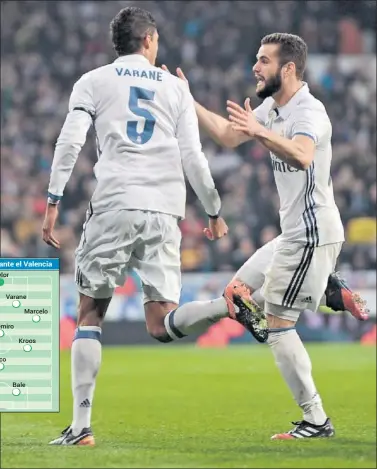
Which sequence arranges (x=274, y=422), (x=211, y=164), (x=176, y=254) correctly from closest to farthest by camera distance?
(x=176, y=254)
(x=274, y=422)
(x=211, y=164)

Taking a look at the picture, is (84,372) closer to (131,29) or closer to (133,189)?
(133,189)

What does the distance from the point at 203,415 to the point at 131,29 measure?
3.44 metres

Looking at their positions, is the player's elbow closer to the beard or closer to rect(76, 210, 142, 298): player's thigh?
the beard

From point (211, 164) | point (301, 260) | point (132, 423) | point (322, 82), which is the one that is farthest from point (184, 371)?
point (322, 82)

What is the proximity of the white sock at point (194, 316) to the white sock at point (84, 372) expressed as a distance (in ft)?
1.30

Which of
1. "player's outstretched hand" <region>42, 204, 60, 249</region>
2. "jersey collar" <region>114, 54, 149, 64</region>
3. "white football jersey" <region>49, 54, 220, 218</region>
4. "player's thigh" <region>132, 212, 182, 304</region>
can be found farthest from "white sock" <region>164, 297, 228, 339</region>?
"jersey collar" <region>114, 54, 149, 64</region>

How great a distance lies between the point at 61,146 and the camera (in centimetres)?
626

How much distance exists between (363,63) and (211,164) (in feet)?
13.7

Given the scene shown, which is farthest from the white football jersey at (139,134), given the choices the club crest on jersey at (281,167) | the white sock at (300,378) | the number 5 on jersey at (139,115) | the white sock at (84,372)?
the white sock at (300,378)

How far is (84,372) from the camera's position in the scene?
6391 mm

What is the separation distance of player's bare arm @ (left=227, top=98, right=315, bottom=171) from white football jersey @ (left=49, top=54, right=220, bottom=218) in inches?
10.3

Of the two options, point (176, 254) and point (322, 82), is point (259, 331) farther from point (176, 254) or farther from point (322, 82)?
point (322, 82)

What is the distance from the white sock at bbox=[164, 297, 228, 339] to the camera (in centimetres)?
634

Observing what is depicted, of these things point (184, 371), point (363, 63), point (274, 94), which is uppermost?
point (363, 63)
